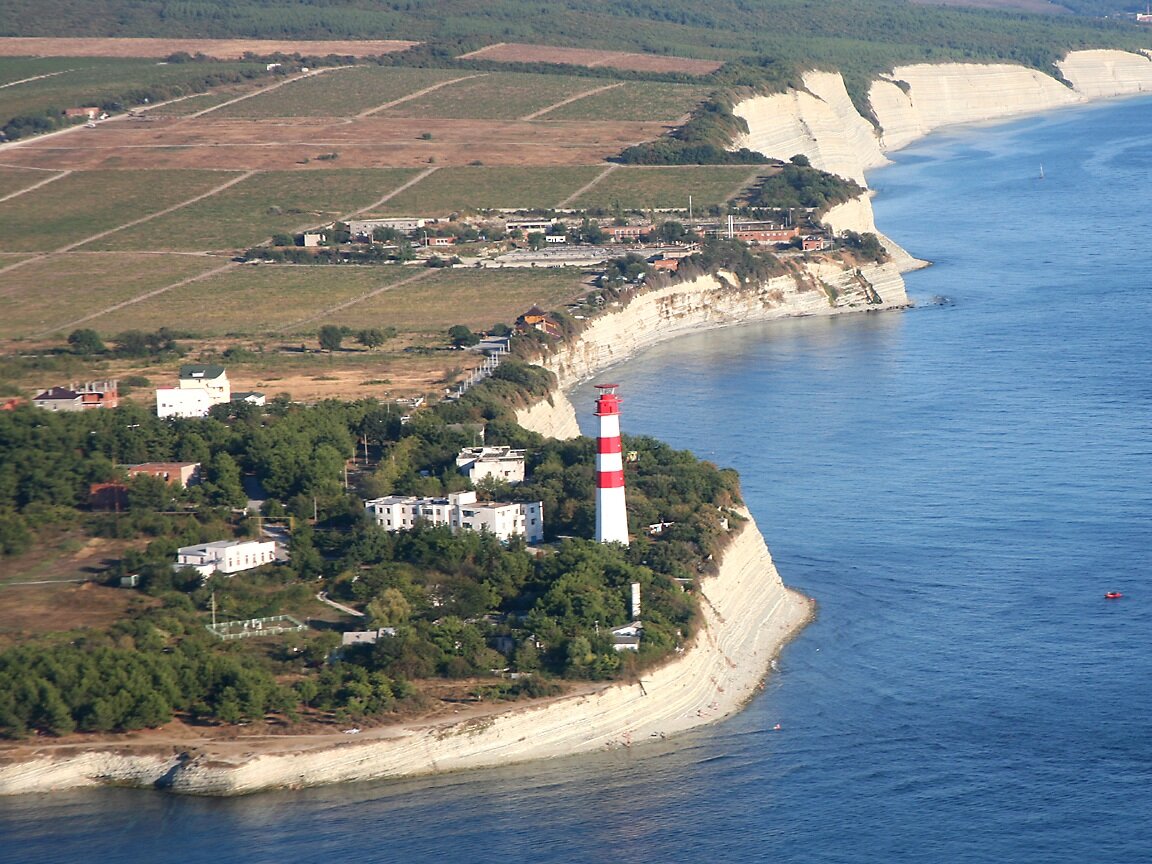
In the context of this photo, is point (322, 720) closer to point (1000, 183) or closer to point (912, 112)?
point (1000, 183)

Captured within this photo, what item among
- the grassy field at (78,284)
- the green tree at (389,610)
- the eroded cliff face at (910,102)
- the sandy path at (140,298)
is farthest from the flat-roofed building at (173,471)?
the eroded cliff face at (910,102)

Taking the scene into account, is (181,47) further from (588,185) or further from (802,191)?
(802,191)

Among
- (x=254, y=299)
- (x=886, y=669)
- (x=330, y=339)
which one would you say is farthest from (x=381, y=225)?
(x=886, y=669)

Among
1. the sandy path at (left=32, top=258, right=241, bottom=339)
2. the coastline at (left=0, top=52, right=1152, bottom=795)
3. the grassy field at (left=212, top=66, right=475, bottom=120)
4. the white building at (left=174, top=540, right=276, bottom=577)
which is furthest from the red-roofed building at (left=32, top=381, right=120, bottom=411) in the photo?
the grassy field at (left=212, top=66, right=475, bottom=120)

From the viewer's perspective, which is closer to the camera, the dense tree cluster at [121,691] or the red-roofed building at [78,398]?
the dense tree cluster at [121,691]

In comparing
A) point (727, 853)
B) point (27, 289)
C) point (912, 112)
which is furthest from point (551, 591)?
point (912, 112)

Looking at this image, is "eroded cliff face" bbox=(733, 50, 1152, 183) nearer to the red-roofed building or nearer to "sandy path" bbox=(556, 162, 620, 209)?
"sandy path" bbox=(556, 162, 620, 209)

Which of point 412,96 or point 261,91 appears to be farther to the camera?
point 261,91

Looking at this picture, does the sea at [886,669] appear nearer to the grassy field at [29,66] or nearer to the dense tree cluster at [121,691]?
the dense tree cluster at [121,691]
